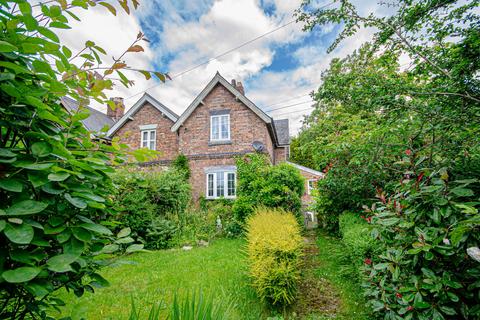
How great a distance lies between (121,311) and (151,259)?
3468 mm

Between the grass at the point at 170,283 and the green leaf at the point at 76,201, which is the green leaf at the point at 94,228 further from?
the grass at the point at 170,283

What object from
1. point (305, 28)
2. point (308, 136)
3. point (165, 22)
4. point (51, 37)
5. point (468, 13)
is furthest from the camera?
point (308, 136)

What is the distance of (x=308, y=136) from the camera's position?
1948 cm

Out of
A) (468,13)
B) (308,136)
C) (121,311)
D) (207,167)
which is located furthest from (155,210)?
(308,136)

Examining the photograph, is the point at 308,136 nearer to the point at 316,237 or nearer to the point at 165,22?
the point at 316,237

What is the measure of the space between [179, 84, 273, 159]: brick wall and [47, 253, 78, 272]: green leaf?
43.3 ft

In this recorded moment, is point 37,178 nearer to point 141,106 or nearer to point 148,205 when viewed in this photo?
point 148,205

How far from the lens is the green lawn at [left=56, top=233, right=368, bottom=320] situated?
4.15 meters

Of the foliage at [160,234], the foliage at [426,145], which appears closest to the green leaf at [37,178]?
the foliage at [426,145]

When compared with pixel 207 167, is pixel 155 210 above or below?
below

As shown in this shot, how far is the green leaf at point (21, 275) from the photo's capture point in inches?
28.3

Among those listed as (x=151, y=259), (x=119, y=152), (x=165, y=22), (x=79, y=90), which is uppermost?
(x=165, y=22)

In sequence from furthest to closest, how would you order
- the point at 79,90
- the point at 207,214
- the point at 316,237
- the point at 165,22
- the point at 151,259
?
the point at 207,214 < the point at 316,237 < the point at 151,259 < the point at 165,22 < the point at 79,90

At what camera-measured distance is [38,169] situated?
84cm
